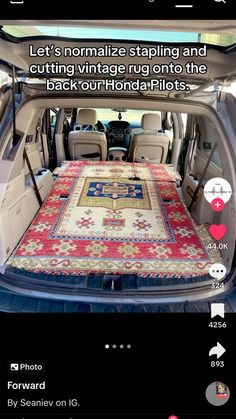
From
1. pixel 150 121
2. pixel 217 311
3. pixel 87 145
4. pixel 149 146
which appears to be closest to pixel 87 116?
pixel 87 145

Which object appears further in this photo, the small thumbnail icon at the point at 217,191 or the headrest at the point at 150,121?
the headrest at the point at 150,121

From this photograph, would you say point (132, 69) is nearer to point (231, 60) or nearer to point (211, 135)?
point (231, 60)

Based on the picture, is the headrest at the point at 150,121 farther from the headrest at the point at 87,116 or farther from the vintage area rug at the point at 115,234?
the vintage area rug at the point at 115,234

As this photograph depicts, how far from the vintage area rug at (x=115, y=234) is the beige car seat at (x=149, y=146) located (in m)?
0.68

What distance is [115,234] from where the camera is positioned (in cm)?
202
